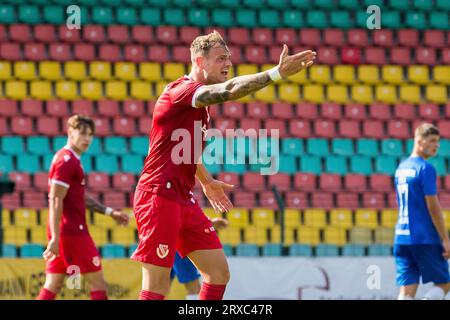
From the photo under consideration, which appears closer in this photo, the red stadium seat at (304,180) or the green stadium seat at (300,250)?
the green stadium seat at (300,250)

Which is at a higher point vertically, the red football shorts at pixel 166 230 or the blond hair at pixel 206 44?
the blond hair at pixel 206 44

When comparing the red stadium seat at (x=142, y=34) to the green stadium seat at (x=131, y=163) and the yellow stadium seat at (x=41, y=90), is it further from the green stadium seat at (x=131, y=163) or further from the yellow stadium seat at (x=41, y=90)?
the green stadium seat at (x=131, y=163)

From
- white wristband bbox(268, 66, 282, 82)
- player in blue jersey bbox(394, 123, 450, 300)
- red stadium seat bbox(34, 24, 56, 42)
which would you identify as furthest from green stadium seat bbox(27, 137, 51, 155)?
white wristband bbox(268, 66, 282, 82)

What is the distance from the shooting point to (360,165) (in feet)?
53.6

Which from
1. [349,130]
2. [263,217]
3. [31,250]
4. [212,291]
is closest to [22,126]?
[31,250]

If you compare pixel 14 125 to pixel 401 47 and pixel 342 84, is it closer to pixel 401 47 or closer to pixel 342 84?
pixel 342 84

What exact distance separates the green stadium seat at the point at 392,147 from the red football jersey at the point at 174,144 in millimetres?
11038

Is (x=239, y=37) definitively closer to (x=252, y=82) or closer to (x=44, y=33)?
(x=44, y=33)

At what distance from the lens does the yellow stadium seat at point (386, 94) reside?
17.8m

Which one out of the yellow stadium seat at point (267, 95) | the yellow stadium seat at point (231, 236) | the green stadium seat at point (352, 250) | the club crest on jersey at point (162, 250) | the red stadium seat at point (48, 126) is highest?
the yellow stadium seat at point (267, 95)

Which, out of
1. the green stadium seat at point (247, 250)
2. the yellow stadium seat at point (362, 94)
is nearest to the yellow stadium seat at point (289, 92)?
the yellow stadium seat at point (362, 94)

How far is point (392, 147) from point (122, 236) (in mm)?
5244

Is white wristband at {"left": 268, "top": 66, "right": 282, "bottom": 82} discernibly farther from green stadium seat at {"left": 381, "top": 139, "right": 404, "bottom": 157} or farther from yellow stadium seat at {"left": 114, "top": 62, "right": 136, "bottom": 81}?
yellow stadium seat at {"left": 114, "top": 62, "right": 136, "bottom": 81}
